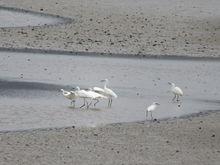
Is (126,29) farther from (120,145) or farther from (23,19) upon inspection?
(120,145)

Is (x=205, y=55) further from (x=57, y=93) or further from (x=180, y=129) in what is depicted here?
(x=180, y=129)

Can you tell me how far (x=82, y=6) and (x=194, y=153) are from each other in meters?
20.7

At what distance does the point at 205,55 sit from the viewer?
2567 cm

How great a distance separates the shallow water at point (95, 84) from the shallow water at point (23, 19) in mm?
5214

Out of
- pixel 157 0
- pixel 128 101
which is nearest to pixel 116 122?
pixel 128 101

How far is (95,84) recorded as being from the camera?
782 inches

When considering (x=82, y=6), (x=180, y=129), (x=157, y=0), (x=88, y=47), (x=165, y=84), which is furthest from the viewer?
(x=157, y=0)

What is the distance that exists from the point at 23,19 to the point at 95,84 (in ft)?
36.5

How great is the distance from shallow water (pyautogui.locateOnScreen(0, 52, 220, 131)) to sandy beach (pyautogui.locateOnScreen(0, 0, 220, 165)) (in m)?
0.83

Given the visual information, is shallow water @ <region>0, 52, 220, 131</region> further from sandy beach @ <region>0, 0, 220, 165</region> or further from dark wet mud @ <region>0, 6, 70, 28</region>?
dark wet mud @ <region>0, 6, 70, 28</region>

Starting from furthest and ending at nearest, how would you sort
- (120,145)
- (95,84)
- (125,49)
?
(125,49) → (95,84) → (120,145)

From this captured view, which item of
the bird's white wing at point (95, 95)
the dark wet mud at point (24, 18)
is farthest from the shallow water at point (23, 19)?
the bird's white wing at point (95, 95)

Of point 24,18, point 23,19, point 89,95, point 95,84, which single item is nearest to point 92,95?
point 89,95

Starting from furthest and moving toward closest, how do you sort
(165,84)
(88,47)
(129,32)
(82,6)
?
(82,6) → (129,32) → (88,47) → (165,84)
